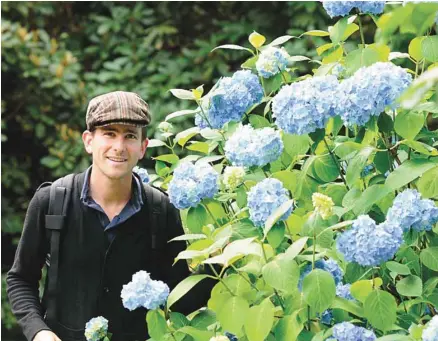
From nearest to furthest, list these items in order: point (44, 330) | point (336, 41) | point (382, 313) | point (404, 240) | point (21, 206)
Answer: point (382, 313)
point (404, 240)
point (336, 41)
point (44, 330)
point (21, 206)

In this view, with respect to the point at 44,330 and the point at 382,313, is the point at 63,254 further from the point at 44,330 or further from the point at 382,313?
the point at 382,313

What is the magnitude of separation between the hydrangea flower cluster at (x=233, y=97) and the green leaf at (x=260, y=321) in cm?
61

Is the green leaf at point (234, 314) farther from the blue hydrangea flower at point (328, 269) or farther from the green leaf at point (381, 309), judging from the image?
the green leaf at point (381, 309)

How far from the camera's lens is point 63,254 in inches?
117

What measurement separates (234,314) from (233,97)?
24.4 inches

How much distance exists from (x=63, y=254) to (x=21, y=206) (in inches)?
128

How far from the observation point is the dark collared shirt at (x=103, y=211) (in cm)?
300

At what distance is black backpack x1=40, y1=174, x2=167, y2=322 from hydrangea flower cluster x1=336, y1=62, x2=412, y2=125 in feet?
3.41

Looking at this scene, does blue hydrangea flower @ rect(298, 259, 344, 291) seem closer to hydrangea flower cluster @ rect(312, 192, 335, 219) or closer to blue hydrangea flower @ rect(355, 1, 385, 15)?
hydrangea flower cluster @ rect(312, 192, 335, 219)

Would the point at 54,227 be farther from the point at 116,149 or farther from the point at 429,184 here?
the point at 429,184

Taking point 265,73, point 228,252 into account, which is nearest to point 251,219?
point 228,252

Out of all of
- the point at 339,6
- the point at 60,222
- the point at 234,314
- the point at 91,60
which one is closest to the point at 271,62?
the point at 339,6

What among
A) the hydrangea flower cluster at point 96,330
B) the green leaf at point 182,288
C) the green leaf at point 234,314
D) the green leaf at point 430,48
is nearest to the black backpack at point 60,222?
the hydrangea flower cluster at point 96,330

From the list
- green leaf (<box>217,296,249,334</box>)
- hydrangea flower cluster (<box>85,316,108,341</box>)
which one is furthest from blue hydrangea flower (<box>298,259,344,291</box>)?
hydrangea flower cluster (<box>85,316,108,341</box>)
